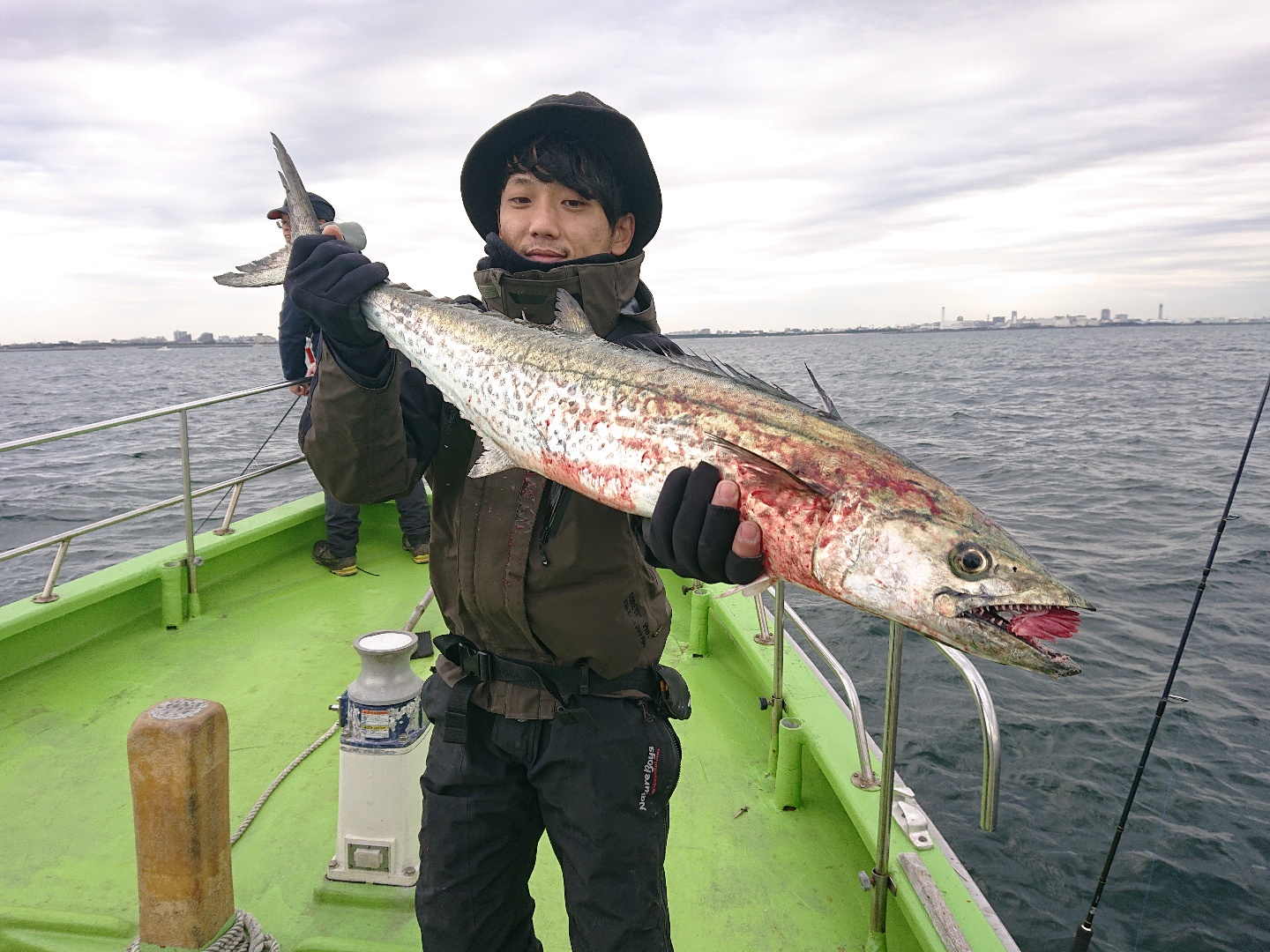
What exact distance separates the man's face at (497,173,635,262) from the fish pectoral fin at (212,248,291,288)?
1.82 meters

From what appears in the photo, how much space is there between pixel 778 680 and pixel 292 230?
337 centimetres

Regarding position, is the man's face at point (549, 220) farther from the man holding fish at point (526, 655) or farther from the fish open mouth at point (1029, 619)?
the fish open mouth at point (1029, 619)

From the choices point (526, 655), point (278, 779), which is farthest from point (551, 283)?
point (278, 779)

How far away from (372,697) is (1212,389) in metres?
47.0

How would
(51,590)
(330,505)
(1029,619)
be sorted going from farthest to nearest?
(330,505), (51,590), (1029,619)

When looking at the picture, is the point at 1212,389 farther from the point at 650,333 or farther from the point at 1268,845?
the point at 650,333

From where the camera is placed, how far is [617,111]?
110 inches

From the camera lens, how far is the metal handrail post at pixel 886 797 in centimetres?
260

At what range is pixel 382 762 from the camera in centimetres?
306

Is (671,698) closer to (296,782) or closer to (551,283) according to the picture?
(551,283)

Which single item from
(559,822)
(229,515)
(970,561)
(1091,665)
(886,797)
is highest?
(970,561)

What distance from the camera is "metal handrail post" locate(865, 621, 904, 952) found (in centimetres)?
260

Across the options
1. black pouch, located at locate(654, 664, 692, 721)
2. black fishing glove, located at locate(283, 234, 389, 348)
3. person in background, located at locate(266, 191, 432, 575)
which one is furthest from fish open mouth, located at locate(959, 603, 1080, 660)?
person in background, located at locate(266, 191, 432, 575)

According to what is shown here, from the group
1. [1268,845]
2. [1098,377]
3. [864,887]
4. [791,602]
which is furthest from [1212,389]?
[864,887]
